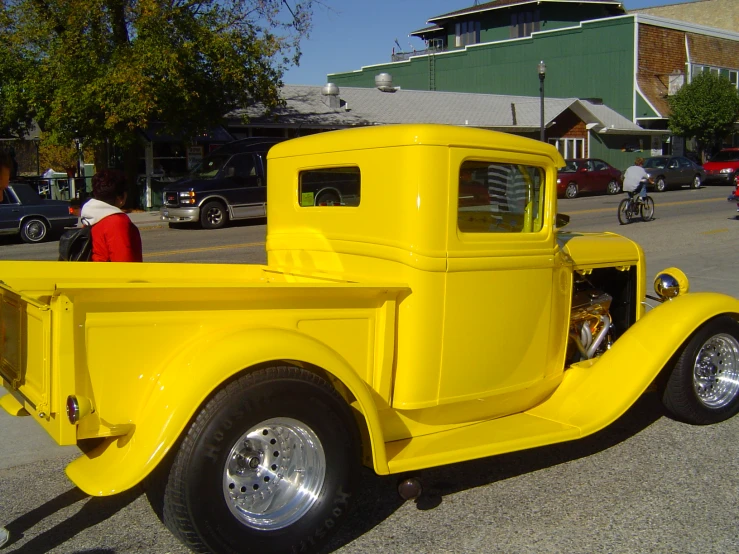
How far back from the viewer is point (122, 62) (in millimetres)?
20016

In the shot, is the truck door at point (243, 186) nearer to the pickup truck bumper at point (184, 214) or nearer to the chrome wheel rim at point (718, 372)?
the pickup truck bumper at point (184, 214)

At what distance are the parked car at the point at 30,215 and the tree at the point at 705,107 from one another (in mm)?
31644

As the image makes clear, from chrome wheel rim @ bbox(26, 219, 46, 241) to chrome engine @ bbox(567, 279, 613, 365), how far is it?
15296mm

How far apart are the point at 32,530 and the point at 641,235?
14.4 m

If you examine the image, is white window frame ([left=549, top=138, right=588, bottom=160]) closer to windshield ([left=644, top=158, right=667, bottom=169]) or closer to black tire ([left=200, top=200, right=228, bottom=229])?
windshield ([left=644, top=158, right=667, bottom=169])

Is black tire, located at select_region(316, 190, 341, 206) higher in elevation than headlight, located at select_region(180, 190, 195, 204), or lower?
lower

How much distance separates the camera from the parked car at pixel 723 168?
1256 inches

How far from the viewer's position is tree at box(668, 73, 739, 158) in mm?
38000

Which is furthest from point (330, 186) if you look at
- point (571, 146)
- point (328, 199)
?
point (571, 146)

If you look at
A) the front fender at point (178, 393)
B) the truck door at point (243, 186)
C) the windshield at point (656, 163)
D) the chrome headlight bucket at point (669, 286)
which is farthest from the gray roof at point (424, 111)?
the front fender at point (178, 393)

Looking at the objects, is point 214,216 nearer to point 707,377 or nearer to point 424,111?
point 707,377

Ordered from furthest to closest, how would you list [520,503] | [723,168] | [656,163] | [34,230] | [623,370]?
[723,168] < [656,163] < [34,230] < [623,370] < [520,503]

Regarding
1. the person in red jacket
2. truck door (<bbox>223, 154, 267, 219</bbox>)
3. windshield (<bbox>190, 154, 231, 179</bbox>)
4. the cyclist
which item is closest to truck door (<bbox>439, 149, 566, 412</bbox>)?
the person in red jacket

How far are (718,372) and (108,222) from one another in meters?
4.09
